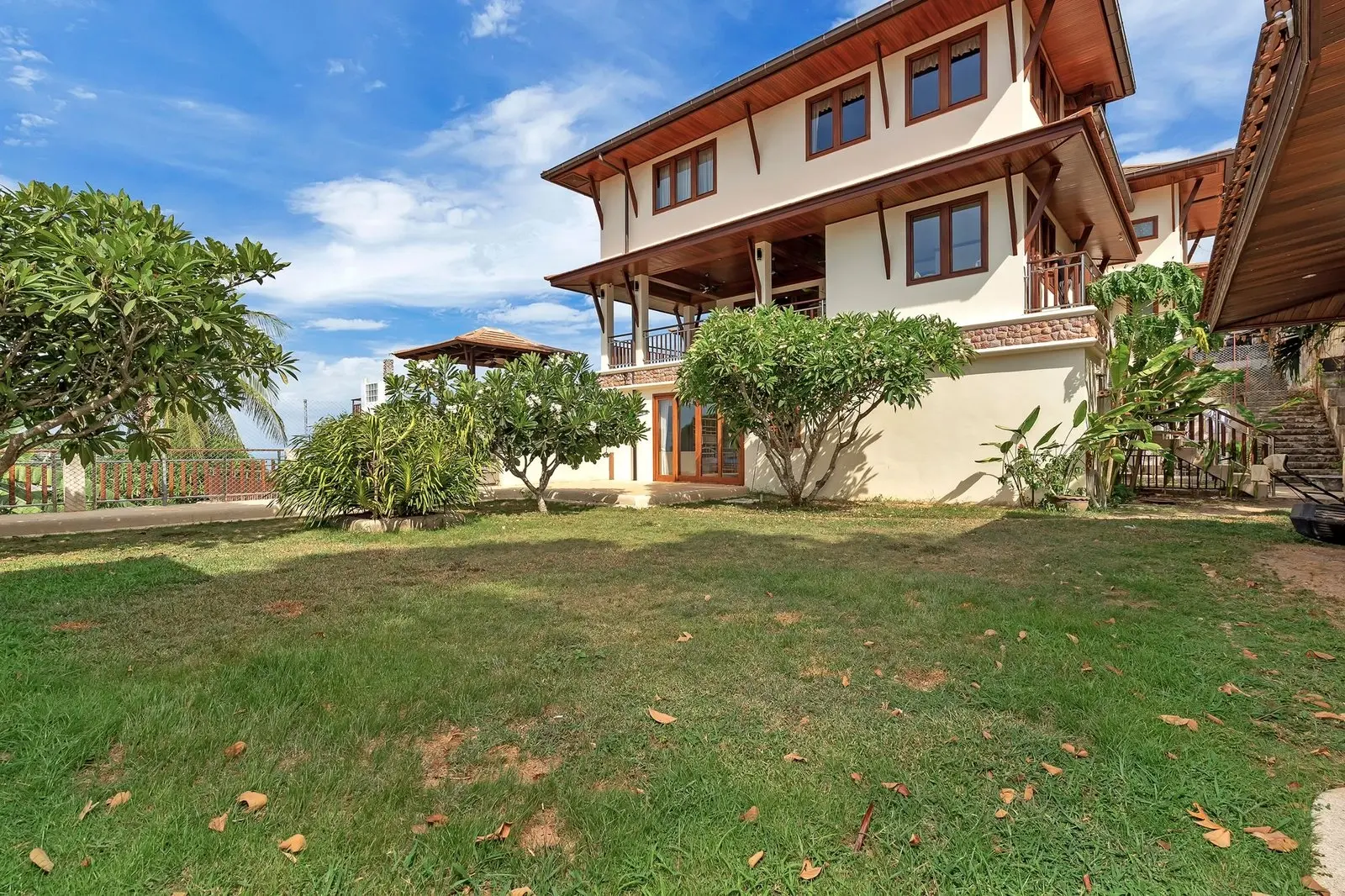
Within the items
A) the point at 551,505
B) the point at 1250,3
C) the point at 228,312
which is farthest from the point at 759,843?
the point at 551,505

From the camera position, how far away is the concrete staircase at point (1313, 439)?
464 inches

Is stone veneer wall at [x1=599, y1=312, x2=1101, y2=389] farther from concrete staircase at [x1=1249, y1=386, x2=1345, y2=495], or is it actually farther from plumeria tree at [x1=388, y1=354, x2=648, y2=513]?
plumeria tree at [x1=388, y1=354, x2=648, y2=513]

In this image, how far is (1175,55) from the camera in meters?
13.5

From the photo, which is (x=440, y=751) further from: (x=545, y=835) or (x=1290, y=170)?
→ (x=1290, y=170)

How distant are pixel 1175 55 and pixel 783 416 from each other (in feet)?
39.2

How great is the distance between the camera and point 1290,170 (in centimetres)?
396

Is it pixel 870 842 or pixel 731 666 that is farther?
pixel 731 666

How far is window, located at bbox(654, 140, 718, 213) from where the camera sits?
1669cm

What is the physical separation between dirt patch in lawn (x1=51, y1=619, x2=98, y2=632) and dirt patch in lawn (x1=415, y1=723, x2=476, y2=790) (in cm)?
317

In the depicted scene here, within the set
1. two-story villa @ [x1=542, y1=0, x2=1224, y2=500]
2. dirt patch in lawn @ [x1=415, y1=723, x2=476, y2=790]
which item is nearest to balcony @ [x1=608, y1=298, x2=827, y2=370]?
two-story villa @ [x1=542, y1=0, x2=1224, y2=500]

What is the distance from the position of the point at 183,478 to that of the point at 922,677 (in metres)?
15.7

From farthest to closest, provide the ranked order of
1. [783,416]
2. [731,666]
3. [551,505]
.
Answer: [551,505] → [783,416] → [731,666]

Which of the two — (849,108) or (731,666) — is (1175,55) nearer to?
(849,108)

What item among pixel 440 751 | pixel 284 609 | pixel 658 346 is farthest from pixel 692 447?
pixel 440 751
